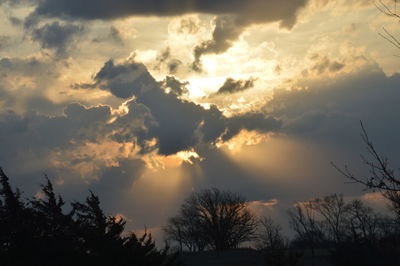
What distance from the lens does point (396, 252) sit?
55.9 metres

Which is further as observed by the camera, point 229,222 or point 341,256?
point 229,222

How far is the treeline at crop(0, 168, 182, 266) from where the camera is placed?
2308cm

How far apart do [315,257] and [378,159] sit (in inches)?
3183

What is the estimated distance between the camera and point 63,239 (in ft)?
Result: 87.4

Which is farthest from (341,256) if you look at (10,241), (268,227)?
(268,227)

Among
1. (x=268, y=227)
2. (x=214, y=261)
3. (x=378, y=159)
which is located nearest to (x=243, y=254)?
(x=214, y=261)

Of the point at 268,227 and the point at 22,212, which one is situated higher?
the point at 268,227

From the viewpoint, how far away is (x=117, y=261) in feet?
74.5

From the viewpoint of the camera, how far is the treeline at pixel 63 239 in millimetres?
23081

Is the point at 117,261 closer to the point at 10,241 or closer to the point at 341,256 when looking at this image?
the point at 10,241

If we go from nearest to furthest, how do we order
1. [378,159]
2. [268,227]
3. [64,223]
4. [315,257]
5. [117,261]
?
1. [378,159]
2. [117,261]
3. [64,223]
4. [315,257]
5. [268,227]

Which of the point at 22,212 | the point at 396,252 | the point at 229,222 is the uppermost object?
the point at 229,222

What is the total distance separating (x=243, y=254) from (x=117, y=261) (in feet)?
197

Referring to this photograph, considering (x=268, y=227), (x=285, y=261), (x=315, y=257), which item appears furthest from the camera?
(x=268, y=227)
